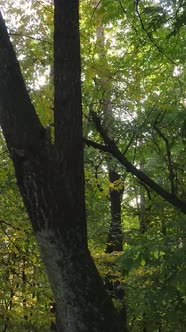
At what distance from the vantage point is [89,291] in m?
2.79

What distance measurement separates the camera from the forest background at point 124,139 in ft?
11.5

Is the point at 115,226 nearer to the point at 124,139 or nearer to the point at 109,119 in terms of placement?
the point at 124,139

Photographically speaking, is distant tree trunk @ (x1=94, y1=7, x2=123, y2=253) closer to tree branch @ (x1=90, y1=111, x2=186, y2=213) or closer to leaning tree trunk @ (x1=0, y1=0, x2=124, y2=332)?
tree branch @ (x1=90, y1=111, x2=186, y2=213)

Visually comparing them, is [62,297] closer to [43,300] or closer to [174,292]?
[174,292]

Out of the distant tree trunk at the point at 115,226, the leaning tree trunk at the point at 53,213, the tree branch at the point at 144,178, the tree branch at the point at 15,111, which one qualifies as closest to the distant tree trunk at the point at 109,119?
the distant tree trunk at the point at 115,226

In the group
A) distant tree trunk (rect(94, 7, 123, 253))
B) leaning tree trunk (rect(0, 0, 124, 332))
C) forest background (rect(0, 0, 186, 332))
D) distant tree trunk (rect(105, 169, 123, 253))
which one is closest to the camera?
leaning tree trunk (rect(0, 0, 124, 332))

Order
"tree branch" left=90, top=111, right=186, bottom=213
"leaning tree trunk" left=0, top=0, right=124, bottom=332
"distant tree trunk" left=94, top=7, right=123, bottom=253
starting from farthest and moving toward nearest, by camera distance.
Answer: "distant tree trunk" left=94, top=7, right=123, bottom=253
"tree branch" left=90, top=111, right=186, bottom=213
"leaning tree trunk" left=0, top=0, right=124, bottom=332

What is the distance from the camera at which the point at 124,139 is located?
22.9 ft

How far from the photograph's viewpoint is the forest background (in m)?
3.49

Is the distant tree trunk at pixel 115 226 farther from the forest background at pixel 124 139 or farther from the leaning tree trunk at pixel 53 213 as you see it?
the leaning tree trunk at pixel 53 213

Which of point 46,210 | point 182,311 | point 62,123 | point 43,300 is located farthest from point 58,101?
point 43,300

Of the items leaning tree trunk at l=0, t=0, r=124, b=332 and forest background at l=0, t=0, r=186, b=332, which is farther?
forest background at l=0, t=0, r=186, b=332

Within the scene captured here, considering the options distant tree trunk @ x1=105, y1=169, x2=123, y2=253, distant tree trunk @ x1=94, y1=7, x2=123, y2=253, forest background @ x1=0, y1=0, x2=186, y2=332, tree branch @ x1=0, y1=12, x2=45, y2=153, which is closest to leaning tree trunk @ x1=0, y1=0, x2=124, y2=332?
tree branch @ x1=0, y1=12, x2=45, y2=153

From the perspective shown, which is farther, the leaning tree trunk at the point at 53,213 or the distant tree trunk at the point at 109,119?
the distant tree trunk at the point at 109,119
